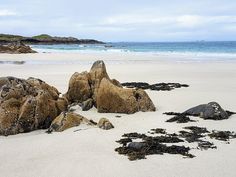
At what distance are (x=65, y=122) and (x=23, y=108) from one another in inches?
39.0

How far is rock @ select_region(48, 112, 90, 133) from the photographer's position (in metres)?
8.85

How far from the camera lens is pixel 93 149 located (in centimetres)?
742

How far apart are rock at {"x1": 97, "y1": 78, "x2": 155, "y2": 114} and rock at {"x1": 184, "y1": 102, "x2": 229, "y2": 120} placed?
Answer: 50.9 inches

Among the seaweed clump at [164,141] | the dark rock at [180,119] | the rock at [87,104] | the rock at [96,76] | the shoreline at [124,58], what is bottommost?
the shoreline at [124,58]

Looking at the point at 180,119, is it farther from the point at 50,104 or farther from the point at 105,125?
the point at 50,104

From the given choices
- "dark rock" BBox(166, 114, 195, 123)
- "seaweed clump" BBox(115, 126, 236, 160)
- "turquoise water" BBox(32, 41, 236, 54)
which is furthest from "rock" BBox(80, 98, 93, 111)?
"turquoise water" BBox(32, 41, 236, 54)

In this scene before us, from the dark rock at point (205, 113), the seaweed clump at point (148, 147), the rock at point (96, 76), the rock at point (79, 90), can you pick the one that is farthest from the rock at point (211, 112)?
the rock at point (79, 90)

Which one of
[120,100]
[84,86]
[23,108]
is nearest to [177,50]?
[84,86]

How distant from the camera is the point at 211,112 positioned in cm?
992

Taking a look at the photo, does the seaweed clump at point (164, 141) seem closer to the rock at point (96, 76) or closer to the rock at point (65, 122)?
the rock at point (65, 122)

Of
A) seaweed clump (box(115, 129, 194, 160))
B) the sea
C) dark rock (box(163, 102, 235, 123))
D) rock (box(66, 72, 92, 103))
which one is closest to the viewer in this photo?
seaweed clump (box(115, 129, 194, 160))

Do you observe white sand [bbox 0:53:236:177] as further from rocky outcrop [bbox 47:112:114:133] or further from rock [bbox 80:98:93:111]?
rock [bbox 80:98:93:111]

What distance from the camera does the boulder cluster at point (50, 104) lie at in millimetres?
8914

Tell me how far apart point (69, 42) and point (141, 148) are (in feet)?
404
